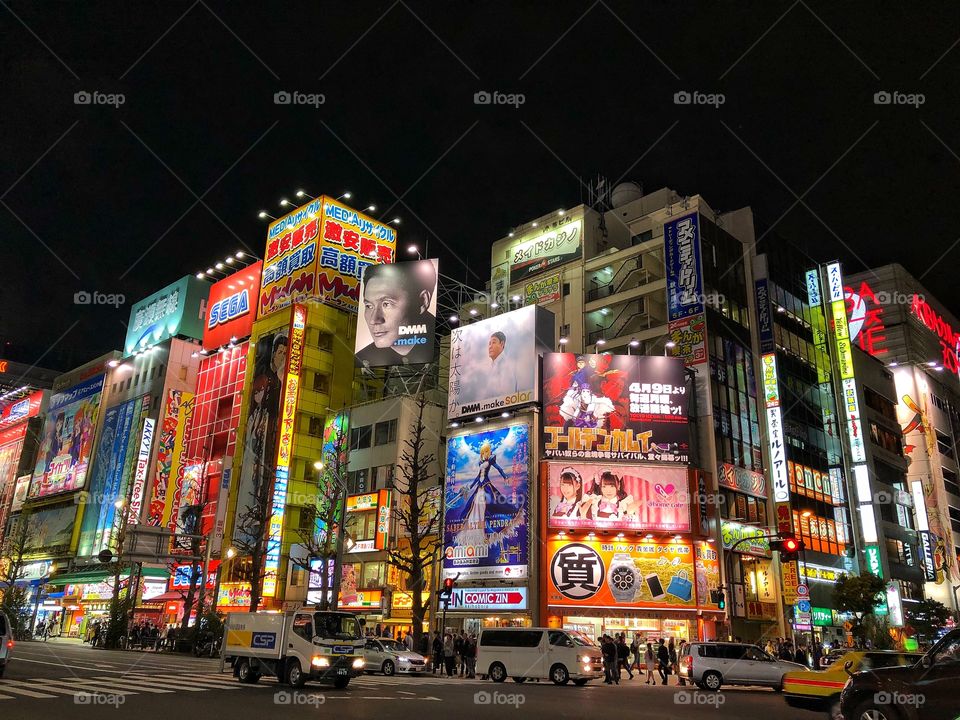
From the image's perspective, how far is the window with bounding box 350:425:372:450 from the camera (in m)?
48.0

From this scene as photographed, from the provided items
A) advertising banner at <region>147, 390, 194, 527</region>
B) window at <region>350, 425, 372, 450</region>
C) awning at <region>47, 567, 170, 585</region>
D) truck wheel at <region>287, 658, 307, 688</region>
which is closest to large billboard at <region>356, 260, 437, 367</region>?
window at <region>350, 425, 372, 450</region>

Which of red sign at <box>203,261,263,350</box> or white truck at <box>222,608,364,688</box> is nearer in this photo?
white truck at <box>222,608,364,688</box>

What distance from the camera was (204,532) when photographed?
2199 inches

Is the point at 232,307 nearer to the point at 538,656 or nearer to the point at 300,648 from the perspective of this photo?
the point at 538,656

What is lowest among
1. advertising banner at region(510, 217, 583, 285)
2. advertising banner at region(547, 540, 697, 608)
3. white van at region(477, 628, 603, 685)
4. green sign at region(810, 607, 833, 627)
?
white van at region(477, 628, 603, 685)

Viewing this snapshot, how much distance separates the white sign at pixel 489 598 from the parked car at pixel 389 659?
876 cm

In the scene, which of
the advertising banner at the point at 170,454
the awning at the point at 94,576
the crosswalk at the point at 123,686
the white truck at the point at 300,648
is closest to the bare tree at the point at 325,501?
the advertising banner at the point at 170,454

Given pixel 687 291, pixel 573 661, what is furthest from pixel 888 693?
pixel 687 291

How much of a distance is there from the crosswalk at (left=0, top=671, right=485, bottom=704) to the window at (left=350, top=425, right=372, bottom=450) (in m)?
27.8

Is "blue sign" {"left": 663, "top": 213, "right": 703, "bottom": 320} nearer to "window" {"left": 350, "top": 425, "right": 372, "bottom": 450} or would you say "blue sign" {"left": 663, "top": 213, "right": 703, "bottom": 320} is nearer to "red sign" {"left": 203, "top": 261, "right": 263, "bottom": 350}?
"window" {"left": 350, "top": 425, "right": 372, "bottom": 450}

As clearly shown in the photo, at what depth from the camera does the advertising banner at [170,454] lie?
5831cm

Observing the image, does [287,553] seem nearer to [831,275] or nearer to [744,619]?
[744,619]

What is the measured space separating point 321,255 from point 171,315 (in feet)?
72.4

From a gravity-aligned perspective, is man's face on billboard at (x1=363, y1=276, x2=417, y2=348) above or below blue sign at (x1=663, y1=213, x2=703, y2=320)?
below
